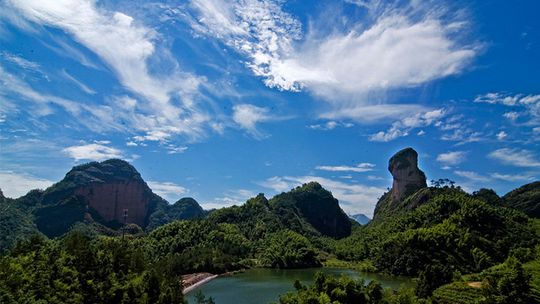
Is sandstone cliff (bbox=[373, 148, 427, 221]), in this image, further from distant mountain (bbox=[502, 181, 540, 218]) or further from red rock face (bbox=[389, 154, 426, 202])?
distant mountain (bbox=[502, 181, 540, 218])

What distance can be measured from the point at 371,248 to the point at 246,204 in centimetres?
4740

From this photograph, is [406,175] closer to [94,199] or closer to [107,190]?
[107,190]

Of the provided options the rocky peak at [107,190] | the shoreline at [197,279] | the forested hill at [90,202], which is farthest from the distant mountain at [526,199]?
the rocky peak at [107,190]

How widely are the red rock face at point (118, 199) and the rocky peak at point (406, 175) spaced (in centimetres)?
10094

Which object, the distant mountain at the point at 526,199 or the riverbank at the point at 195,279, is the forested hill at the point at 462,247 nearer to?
the distant mountain at the point at 526,199

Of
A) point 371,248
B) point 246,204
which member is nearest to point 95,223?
point 246,204

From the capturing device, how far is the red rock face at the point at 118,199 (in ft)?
507

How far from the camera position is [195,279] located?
2717 inches

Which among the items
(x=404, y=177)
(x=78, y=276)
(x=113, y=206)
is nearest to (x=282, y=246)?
(x=404, y=177)

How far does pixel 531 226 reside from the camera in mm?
83938

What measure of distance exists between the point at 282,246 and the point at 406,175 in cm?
6159

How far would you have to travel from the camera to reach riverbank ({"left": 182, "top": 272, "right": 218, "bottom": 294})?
60622 mm

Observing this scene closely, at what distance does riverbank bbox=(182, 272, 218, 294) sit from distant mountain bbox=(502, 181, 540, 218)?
3058 inches

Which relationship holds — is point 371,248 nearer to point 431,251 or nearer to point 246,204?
point 431,251
